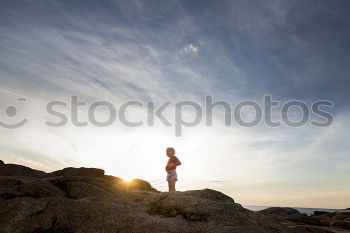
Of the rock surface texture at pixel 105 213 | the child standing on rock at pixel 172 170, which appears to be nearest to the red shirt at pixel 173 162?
the child standing on rock at pixel 172 170

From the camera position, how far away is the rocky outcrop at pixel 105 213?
8.95 metres

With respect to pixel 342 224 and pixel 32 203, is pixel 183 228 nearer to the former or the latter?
pixel 32 203

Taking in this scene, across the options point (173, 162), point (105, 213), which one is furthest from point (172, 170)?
point (105, 213)

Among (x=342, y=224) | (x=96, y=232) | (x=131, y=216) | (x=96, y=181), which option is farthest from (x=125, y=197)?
(x=342, y=224)

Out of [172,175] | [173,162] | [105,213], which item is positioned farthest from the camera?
[173,162]

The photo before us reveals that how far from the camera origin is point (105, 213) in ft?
31.2

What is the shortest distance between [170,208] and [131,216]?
1.63 m

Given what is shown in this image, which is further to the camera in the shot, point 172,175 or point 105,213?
point 172,175

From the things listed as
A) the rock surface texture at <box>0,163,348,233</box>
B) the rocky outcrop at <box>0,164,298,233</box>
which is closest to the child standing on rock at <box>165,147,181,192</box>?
the rock surface texture at <box>0,163,348,233</box>

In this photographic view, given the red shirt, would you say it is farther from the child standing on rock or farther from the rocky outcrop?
the rocky outcrop

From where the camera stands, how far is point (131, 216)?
31.2 ft

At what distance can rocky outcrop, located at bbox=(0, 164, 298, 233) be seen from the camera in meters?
8.95

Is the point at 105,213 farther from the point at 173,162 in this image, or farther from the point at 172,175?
the point at 173,162

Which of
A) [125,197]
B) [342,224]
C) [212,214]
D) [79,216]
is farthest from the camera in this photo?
[342,224]
